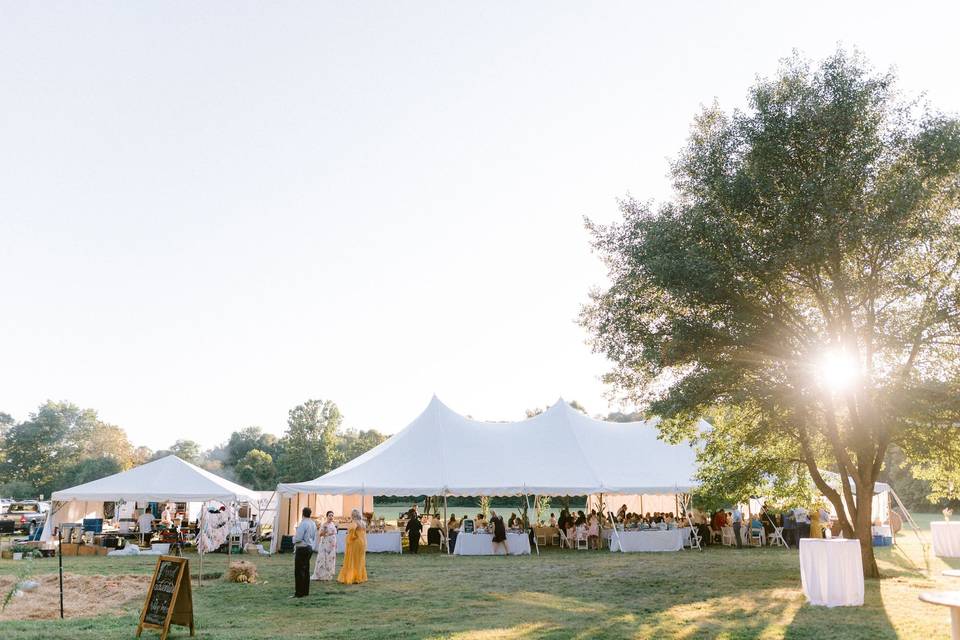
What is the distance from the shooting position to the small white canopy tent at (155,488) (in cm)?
1908

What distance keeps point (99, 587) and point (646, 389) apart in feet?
31.6

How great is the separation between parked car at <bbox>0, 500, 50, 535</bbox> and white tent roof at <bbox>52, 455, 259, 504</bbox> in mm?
8204

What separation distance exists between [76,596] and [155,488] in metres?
9.04

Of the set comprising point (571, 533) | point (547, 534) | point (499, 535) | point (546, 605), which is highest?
point (546, 605)

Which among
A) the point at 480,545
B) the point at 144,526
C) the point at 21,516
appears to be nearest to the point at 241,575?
the point at 480,545

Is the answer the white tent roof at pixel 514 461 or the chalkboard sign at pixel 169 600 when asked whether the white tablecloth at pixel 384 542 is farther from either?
the chalkboard sign at pixel 169 600

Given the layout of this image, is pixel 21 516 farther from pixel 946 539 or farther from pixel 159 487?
pixel 946 539

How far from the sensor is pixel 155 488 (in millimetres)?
19375

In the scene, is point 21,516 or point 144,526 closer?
point 144,526

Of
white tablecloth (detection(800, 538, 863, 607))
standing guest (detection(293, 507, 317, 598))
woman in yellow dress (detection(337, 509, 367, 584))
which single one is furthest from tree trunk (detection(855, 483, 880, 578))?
standing guest (detection(293, 507, 317, 598))

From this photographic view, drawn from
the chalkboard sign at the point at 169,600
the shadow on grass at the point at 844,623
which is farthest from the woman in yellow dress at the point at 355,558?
the shadow on grass at the point at 844,623

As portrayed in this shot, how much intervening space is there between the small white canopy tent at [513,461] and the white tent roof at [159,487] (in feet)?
6.11

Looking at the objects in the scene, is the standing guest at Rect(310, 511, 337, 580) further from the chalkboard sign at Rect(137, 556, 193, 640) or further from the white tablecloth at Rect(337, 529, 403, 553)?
the white tablecloth at Rect(337, 529, 403, 553)

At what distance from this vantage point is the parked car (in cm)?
2691
